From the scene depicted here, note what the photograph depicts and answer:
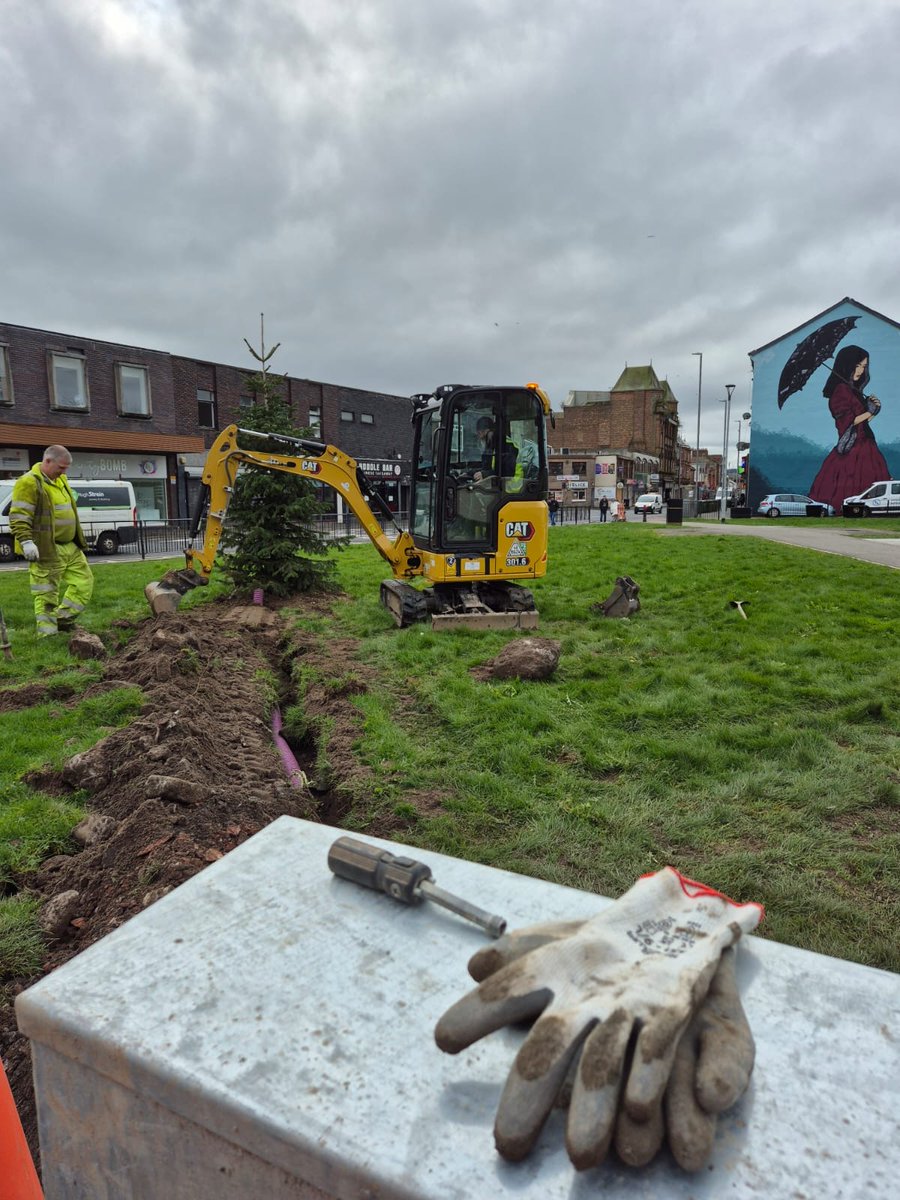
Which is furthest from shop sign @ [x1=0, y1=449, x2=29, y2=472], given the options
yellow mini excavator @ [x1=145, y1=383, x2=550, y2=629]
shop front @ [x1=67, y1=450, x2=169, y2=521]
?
yellow mini excavator @ [x1=145, y1=383, x2=550, y2=629]

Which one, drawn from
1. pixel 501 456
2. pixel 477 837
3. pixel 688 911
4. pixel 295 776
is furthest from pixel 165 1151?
pixel 501 456

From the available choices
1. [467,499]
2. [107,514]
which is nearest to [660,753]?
[467,499]

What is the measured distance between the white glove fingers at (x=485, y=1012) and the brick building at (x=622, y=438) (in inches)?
3123

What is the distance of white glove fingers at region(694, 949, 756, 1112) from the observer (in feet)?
4.13

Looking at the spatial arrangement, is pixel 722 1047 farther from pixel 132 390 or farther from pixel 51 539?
pixel 132 390

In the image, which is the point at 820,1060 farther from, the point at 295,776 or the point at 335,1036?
the point at 295,776

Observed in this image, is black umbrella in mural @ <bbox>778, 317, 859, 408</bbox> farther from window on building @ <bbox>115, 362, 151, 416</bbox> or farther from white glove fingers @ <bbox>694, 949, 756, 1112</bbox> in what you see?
white glove fingers @ <bbox>694, 949, 756, 1112</bbox>

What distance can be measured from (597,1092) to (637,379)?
103293 mm

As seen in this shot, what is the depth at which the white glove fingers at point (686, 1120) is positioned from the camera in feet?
3.92

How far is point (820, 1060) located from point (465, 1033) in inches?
27.9

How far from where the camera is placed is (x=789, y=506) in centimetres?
4078

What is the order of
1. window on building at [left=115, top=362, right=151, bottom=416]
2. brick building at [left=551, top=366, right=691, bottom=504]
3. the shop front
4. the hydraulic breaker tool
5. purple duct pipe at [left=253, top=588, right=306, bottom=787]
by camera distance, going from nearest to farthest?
the hydraulic breaker tool → purple duct pipe at [left=253, top=588, right=306, bottom=787] → the shop front → window on building at [left=115, top=362, right=151, bottom=416] → brick building at [left=551, top=366, right=691, bottom=504]

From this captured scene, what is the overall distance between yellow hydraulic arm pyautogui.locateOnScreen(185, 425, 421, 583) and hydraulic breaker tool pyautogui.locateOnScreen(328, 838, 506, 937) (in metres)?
8.57

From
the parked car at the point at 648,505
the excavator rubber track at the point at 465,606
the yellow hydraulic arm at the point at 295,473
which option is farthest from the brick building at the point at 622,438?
the excavator rubber track at the point at 465,606
